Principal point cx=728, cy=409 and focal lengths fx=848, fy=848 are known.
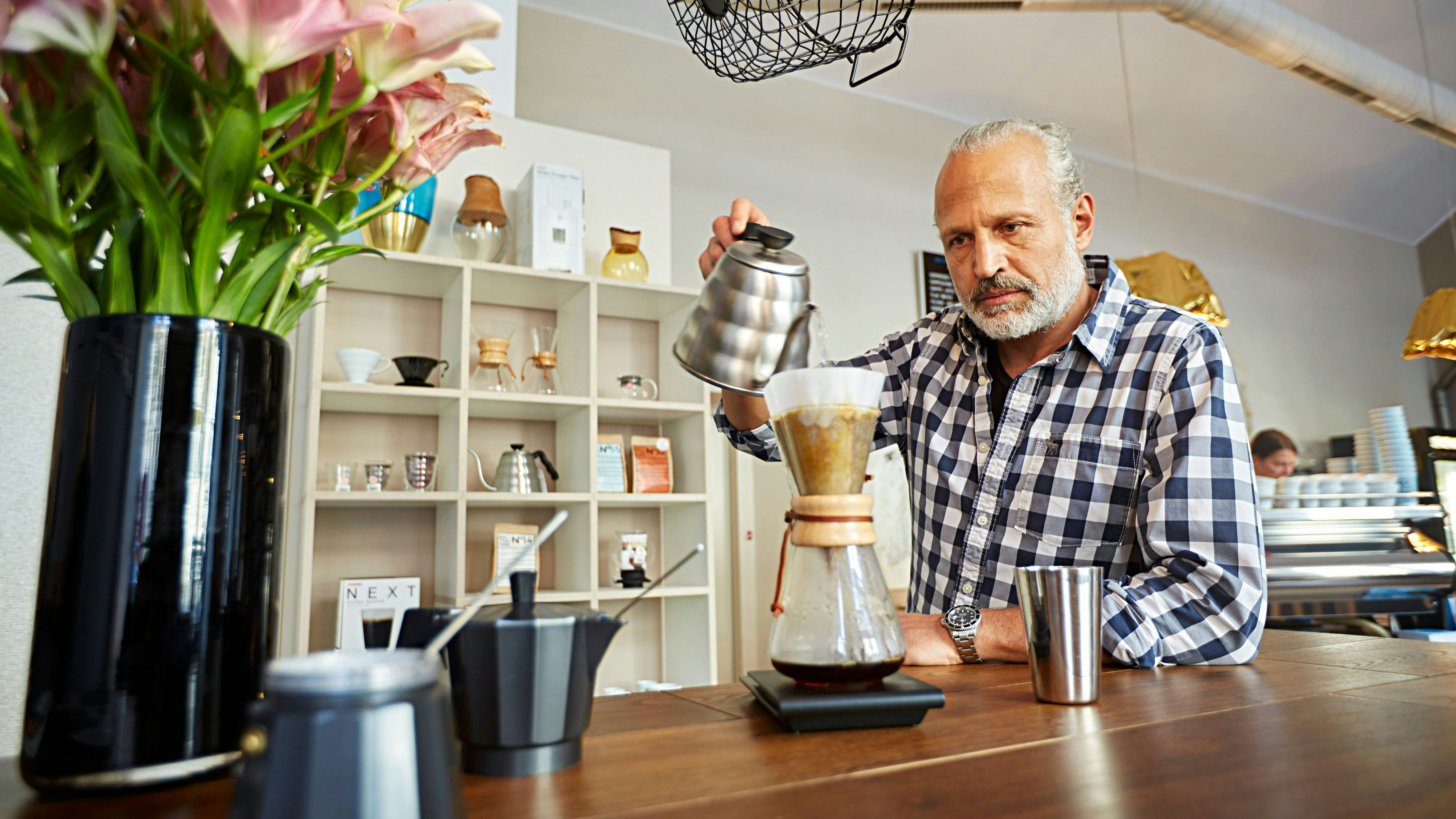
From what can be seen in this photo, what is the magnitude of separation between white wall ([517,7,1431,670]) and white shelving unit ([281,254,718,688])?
0.72m

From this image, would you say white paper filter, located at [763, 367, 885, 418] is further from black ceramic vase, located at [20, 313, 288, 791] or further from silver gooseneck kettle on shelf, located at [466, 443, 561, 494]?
silver gooseneck kettle on shelf, located at [466, 443, 561, 494]

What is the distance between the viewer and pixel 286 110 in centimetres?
57

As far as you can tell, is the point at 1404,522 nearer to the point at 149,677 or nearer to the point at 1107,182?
the point at 1107,182

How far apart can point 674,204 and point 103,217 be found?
3.65m

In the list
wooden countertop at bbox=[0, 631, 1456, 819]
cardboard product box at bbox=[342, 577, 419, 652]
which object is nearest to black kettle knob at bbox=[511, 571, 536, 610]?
wooden countertop at bbox=[0, 631, 1456, 819]

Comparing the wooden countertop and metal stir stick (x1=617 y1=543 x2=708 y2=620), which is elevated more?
metal stir stick (x1=617 y1=543 x2=708 y2=620)

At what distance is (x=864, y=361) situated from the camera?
1835 mm

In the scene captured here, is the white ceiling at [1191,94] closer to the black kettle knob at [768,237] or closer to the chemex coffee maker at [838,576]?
the black kettle knob at [768,237]

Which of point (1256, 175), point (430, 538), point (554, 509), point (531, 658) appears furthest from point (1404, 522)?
point (531, 658)

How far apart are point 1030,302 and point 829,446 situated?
3.29ft

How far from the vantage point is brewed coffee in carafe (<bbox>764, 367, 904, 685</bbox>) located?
2.27 feet

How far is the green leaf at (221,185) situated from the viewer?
54cm

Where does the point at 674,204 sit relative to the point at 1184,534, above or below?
above

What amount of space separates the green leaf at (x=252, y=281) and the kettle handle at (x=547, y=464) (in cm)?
246
